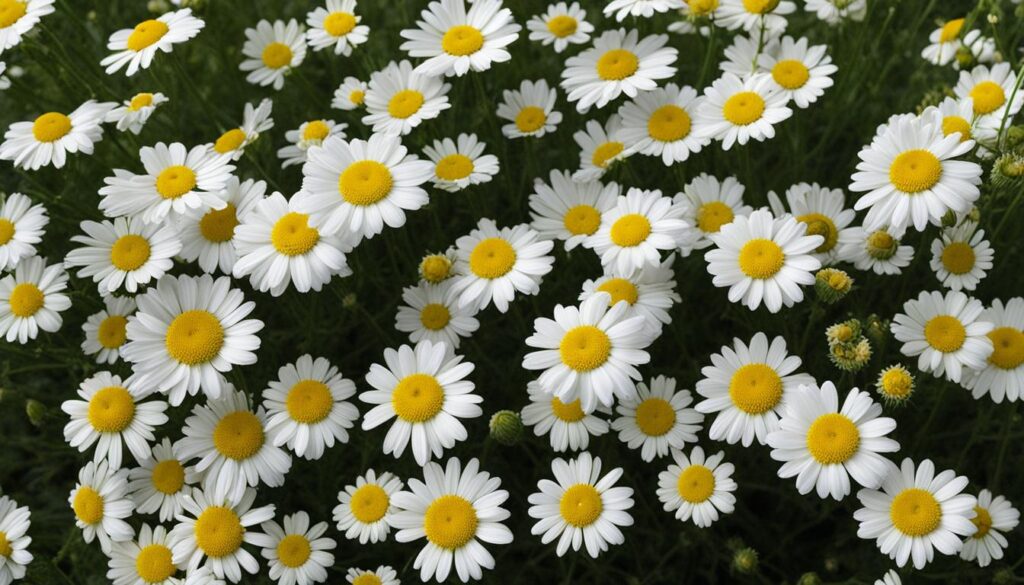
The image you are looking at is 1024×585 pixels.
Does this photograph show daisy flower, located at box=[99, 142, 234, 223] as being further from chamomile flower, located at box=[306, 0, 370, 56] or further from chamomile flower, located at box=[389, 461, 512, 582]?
chamomile flower, located at box=[389, 461, 512, 582]

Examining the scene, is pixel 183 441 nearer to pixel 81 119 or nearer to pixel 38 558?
pixel 38 558

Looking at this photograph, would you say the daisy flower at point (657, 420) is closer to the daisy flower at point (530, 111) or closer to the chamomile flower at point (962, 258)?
the chamomile flower at point (962, 258)

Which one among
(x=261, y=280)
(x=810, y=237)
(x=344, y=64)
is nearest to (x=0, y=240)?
(x=261, y=280)

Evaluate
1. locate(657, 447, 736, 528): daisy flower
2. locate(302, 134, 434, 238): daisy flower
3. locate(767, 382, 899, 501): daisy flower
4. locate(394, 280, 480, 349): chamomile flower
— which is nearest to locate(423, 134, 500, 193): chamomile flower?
locate(302, 134, 434, 238): daisy flower

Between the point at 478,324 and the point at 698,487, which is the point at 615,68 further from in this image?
the point at 698,487

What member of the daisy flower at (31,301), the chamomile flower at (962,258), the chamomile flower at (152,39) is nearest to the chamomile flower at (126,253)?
the daisy flower at (31,301)

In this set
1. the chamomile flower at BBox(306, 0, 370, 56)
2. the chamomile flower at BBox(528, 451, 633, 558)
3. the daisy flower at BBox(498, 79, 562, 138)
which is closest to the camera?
the chamomile flower at BBox(528, 451, 633, 558)

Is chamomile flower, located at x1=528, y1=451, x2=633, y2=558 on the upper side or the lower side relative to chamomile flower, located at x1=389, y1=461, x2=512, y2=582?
upper
